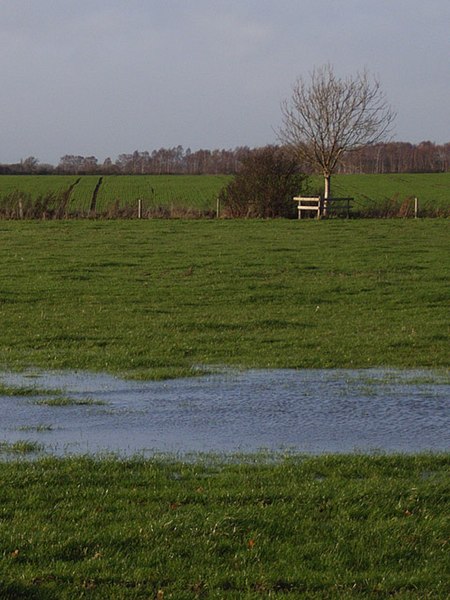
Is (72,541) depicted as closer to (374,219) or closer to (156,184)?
(374,219)

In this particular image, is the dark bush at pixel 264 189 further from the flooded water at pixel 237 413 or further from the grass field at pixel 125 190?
the flooded water at pixel 237 413

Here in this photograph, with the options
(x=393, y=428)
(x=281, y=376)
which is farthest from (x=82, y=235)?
(x=393, y=428)

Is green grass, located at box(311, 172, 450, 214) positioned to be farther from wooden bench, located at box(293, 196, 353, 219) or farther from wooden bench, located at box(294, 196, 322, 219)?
wooden bench, located at box(294, 196, 322, 219)

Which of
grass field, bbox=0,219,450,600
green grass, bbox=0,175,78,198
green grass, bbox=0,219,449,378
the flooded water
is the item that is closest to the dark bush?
green grass, bbox=0,219,449,378

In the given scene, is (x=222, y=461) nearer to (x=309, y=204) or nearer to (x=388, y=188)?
(x=309, y=204)

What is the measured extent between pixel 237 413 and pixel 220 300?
1130 centimetres

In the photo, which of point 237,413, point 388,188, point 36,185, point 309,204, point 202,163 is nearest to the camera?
point 237,413

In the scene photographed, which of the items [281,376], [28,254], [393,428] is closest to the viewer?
[393,428]

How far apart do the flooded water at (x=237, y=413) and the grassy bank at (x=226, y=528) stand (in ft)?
2.80

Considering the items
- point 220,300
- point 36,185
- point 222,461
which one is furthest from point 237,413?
point 36,185

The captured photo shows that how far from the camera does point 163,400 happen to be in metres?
12.1

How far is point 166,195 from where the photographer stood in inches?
3258

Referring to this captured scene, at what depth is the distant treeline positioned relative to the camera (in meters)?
132

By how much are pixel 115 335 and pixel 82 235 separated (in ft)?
71.5
